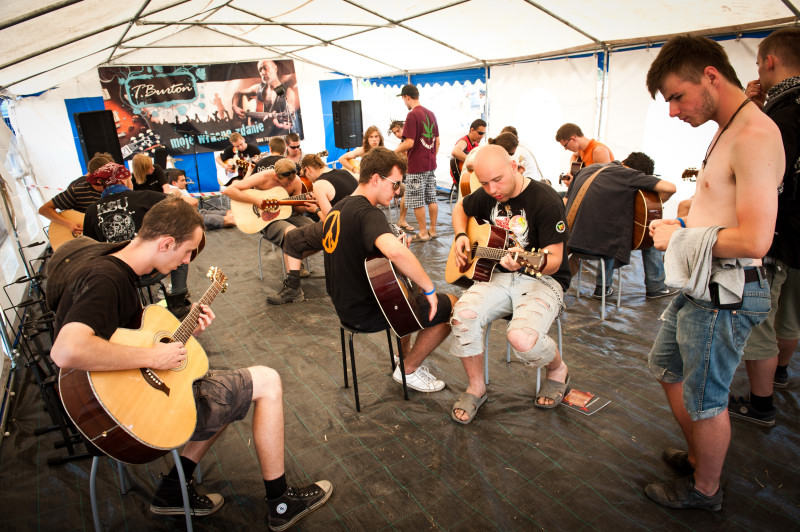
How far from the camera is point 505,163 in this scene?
2631mm

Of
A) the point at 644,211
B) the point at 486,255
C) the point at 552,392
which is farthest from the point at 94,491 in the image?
the point at 644,211

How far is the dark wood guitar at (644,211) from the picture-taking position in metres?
3.53

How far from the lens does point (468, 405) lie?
2754 millimetres

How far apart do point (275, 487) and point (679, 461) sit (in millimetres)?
1934

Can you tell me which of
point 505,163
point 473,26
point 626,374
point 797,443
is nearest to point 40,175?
point 473,26

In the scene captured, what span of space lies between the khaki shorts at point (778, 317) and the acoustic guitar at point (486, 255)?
1127 millimetres

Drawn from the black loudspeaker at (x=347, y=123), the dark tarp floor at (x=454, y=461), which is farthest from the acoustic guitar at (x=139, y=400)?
the black loudspeaker at (x=347, y=123)

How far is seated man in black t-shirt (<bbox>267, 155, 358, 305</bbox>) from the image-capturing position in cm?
451

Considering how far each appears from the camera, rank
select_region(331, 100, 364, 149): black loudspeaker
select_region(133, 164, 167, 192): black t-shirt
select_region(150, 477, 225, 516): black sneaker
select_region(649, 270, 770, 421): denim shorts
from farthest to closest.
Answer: select_region(331, 100, 364, 149): black loudspeaker, select_region(133, 164, 167, 192): black t-shirt, select_region(150, 477, 225, 516): black sneaker, select_region(649, 270, 770, 421): denim shorts

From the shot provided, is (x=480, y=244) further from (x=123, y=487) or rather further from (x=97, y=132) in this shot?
(x=97, y=132)

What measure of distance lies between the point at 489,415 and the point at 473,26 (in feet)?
17.4

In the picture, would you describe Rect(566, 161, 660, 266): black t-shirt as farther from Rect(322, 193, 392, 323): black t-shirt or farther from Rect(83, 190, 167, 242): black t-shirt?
Rect(83, 190, 167, 242): black t-shirt

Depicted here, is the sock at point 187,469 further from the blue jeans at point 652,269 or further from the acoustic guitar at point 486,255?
the blue jeans at point 652,269

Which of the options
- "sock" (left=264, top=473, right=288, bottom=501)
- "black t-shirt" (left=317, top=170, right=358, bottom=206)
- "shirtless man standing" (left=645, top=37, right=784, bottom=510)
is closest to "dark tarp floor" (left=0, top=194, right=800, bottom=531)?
"sock" (left=264, top=473, right=288, bottom=501)
